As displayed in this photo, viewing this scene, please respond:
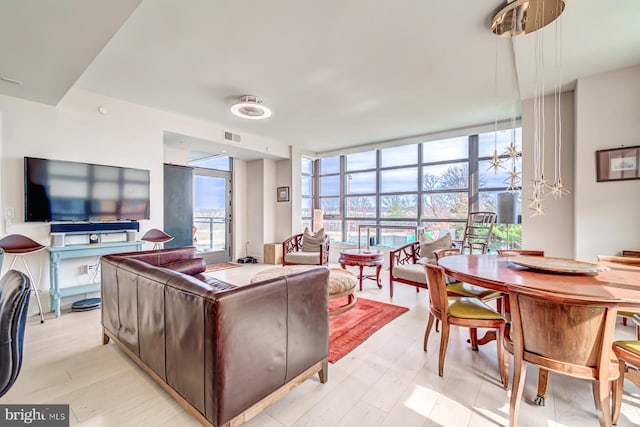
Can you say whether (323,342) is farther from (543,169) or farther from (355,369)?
(543,169)

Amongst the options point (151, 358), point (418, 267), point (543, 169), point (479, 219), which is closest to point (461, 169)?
point (479, 219)

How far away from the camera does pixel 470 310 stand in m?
2.05

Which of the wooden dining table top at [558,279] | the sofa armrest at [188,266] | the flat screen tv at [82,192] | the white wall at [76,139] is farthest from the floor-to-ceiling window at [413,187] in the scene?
the sofa armrest at [188,266]

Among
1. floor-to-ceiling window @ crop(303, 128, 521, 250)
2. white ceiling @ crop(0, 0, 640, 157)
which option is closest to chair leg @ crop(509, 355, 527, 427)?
white ceiling @ crop(0, 0, 640, 157)

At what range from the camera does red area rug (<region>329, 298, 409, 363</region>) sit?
2459 millimetres

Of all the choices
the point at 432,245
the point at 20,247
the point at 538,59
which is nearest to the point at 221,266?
the point at 20,247

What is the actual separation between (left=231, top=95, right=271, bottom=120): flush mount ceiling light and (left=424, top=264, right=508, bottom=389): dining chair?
2.88 meters

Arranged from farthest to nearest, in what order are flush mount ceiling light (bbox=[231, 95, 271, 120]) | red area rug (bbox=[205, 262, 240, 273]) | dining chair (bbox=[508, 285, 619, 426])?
1. red area rug (bbox=[205, 262, 240, 273])
2. flush mount ceiling light (bbox=[231, 95, 271, 120])
3. dining chair (bbox=[508, 285, 619, 426])

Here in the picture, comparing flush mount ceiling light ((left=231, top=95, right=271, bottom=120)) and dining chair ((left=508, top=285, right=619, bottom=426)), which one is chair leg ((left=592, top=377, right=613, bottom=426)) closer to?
dining chair ((left=508, top=285, right=619, bottom=426))

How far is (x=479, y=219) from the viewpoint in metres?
4.64

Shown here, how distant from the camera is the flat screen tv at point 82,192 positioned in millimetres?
3109

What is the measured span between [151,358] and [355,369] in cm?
142

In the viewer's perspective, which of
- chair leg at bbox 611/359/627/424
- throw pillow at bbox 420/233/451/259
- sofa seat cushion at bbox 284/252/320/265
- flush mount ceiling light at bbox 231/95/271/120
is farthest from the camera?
sofa seat cushion at bbox 284/252/320/265

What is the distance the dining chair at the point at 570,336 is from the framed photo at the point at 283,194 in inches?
211
